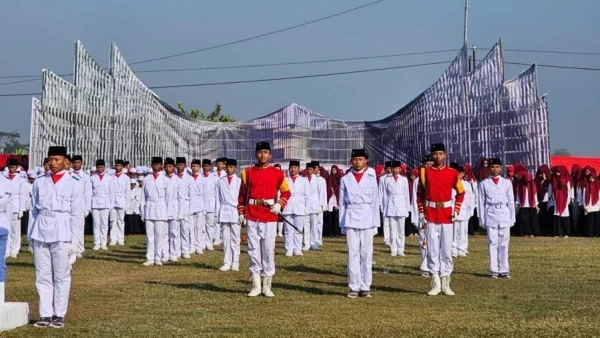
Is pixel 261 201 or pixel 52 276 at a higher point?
pixel 261 201

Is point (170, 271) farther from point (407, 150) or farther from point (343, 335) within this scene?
point (407, 150)

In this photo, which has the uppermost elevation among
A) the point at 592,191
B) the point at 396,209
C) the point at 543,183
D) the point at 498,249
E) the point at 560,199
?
the point at 543,183

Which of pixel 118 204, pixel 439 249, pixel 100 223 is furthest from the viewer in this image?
pixel 118 204

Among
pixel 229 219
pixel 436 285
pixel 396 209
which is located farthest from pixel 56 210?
pixel 396 209

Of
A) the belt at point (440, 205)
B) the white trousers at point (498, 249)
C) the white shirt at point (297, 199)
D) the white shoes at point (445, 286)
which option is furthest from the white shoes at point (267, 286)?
the white shirt at point (297, 199)

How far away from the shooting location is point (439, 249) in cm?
1495

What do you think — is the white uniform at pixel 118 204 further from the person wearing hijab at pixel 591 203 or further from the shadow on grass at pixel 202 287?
the person wearing hijab at pixel 591 203

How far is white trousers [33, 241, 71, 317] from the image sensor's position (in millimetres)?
11586

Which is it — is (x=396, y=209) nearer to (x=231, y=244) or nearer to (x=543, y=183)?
(x=231, y=244)

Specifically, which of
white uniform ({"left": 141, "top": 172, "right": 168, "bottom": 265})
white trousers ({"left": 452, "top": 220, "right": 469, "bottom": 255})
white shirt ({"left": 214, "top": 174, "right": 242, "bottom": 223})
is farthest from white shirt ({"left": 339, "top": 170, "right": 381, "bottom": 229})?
white trousers ({"left": 452, "top": 220, "right": 469, "bottom": 255})

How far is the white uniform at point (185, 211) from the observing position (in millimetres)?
21203

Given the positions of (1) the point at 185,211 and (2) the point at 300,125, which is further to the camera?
(2) the point at 300,125

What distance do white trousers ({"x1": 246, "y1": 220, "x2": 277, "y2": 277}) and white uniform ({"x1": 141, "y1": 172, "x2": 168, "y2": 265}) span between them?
597cm

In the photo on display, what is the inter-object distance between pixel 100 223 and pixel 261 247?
1171 centimetres
